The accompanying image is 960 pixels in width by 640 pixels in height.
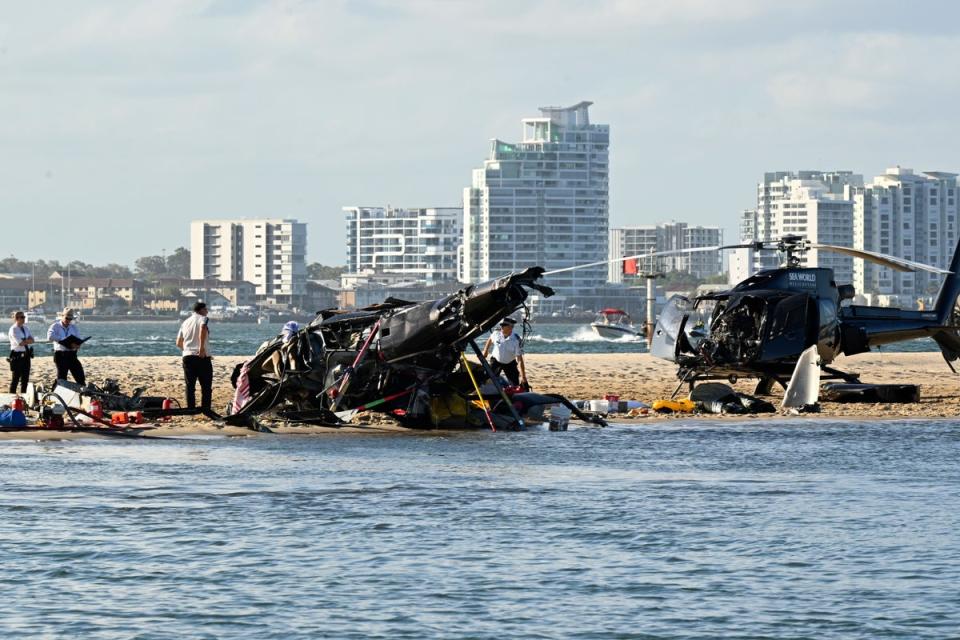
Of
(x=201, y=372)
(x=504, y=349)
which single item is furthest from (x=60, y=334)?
(x=504, y=349)

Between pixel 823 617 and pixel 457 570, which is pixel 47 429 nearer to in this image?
pixel 457 570

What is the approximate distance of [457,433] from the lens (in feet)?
71.9

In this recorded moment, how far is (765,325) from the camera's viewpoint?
83.5 ft

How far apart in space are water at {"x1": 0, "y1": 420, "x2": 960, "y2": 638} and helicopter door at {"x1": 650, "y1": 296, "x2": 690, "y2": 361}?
19.1ft

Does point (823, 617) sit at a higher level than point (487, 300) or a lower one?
lower

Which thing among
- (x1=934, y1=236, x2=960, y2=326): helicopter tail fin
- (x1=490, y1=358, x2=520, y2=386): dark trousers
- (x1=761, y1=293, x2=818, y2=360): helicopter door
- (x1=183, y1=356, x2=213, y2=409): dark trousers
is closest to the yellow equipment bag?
(x1=761, y1=293, x2=818, y2=360): helicopter door

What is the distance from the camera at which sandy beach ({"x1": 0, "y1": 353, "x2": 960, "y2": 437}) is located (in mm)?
25203

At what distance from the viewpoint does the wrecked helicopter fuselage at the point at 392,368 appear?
2092 centimetres

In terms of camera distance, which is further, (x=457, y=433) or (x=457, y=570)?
(x=457, y=433)

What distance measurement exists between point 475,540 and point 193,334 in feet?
29.6

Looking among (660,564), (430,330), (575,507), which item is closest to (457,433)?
(430,330)

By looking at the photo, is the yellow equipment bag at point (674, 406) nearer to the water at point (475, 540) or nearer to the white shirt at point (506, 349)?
the white shirt at point (506, 349)

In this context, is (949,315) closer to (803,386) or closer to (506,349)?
(803,386)

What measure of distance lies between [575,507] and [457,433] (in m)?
6.73
